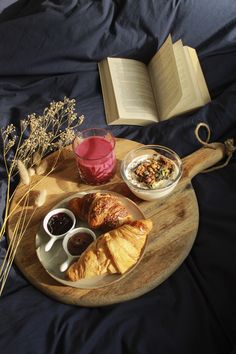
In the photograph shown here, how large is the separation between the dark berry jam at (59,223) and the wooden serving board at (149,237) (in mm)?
66

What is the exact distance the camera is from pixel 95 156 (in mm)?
1121

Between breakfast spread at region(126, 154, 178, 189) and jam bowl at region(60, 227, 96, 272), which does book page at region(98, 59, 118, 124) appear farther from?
jam bowl at region(60, 227, 96, 272)

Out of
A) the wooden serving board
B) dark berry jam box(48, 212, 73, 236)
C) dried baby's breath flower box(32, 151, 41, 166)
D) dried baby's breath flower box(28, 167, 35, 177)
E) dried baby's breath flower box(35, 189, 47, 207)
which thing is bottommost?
the wooden serving board

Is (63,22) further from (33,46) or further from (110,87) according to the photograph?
(110,87)

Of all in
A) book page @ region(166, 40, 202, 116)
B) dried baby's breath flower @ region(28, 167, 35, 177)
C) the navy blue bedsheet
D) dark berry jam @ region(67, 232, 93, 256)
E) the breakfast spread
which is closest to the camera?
the navy blue bedsheet

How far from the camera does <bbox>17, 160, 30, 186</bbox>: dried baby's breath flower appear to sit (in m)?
1.10

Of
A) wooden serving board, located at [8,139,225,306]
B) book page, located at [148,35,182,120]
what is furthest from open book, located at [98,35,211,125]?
wooden serving board, located at [8,139,225,306]

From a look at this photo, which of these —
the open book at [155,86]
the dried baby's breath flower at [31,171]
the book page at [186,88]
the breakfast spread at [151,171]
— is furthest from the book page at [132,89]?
the dried baby's breath flower at [31,171]

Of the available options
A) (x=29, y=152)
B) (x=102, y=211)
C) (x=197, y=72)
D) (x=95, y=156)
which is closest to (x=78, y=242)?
(x=102, y=211)

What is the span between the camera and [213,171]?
3.87 feet

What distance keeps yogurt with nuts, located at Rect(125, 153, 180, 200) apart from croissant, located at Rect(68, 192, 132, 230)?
0.27 ft

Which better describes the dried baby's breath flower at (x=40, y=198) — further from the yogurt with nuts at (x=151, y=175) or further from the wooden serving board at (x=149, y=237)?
the yogurt with nuts at (x=151, y=175)

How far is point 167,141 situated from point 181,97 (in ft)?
0.52

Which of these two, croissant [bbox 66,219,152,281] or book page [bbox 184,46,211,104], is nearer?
croissant [bbox 66,219,152,281]
